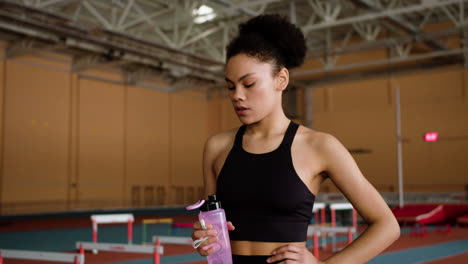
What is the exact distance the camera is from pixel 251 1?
13.6 metres

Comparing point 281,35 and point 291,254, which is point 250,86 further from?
point 291,254

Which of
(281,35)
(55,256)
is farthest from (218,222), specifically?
(55,256)

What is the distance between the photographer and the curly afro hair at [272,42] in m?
1.62

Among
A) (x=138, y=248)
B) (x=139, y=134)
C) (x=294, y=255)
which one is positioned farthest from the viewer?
(x=139, y=134)

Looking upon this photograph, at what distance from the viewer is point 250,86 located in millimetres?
1586

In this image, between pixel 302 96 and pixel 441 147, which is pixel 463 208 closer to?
pixel 441 147

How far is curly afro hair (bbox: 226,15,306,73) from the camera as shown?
1623 mm

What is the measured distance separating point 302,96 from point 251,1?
10.7 m

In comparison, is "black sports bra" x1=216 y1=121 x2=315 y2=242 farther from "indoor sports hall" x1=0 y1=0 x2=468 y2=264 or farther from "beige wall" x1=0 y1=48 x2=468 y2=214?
"beige wall" x1=0 y1=48 x2=468 y2=214

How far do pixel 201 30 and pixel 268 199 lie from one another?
61.1ft

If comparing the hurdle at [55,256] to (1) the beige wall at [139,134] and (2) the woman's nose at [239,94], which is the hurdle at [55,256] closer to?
(2) the woman's nose at [239,94]

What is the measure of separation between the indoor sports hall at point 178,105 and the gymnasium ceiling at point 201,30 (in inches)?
2.5

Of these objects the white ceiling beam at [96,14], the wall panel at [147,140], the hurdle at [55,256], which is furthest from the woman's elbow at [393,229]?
the wall panel at [147,140]

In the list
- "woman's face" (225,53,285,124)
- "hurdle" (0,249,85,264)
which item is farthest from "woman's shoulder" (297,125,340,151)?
"hurdle" (0,249,85,264)
